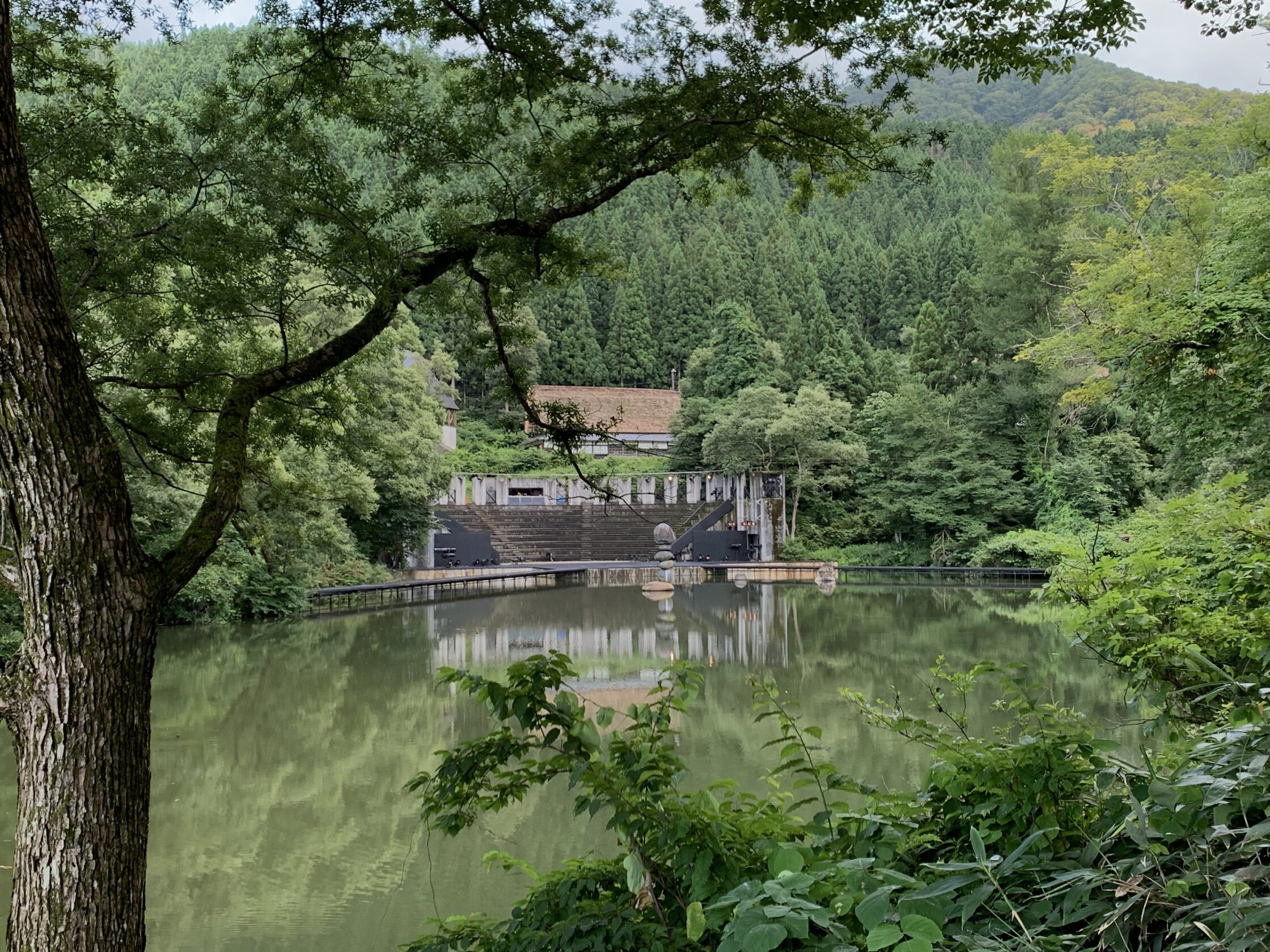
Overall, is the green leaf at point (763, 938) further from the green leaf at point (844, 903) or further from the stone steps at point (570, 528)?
the stone steps at point (570, 528)

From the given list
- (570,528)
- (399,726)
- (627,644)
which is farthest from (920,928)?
(570,528)

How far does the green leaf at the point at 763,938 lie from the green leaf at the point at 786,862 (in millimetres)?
239

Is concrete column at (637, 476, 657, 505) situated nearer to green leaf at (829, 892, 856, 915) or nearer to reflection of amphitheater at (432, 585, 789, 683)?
reflection of amphitheater at (432, 585, 789, 683)

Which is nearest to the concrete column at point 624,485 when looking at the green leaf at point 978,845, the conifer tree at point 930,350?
the conifer tree at point 930,350

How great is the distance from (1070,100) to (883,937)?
90976 millimetres

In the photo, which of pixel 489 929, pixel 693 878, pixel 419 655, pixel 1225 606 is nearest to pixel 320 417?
pixel 489 929

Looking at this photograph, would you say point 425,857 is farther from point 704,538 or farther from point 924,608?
point 704,538

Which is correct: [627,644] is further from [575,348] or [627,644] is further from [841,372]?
[575,348]

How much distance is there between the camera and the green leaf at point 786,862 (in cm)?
138

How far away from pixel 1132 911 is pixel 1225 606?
300 cm

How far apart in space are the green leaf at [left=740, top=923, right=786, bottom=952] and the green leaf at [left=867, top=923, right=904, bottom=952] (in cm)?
10

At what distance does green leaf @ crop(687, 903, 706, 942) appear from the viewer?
1.31 meters

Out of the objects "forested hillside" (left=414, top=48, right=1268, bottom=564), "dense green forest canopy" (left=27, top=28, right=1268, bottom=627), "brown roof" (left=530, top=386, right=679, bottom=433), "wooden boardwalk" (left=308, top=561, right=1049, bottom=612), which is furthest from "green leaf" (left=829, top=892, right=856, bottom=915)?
"brown roof" (left=530, top=386, right=679, bottom=433)

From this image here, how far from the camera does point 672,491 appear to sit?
92.6 feet
